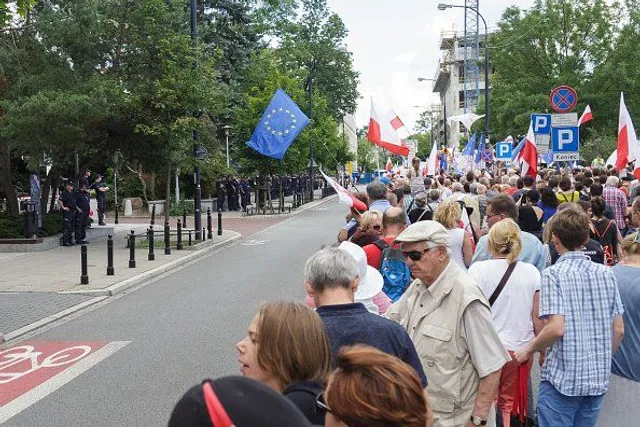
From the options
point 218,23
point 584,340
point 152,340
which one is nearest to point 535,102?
point 218,23

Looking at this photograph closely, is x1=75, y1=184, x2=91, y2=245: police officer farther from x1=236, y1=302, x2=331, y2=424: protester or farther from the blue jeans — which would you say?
x1=236, y1=302, x2=331, y2=424: protester

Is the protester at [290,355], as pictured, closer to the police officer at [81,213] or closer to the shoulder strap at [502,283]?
the shoulder strap at [502,283]

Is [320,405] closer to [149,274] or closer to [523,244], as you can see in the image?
[523,244]

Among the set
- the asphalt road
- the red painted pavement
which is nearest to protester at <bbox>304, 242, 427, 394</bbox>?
the asphalt road

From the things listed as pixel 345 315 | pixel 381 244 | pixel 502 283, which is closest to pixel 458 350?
pixel 345 315

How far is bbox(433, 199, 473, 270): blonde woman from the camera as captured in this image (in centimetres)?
789

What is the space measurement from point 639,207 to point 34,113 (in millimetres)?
17211

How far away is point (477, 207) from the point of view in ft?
43.9

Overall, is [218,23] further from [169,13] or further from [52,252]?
[52,252]

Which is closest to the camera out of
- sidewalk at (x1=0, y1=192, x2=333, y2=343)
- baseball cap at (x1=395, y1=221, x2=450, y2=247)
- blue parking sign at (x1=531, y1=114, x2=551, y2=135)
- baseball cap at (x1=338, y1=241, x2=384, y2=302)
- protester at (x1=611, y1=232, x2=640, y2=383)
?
baseball cap at (x1=395, y1=221, x2=450, y2=247)

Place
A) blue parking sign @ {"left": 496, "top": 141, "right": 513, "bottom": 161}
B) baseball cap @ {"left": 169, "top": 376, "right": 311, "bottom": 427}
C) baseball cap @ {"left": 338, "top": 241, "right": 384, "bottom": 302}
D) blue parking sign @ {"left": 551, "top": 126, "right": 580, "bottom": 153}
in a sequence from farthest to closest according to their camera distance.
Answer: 1. blue parking sign @ {"left": 496, "top": 141, "right": 513, "bottom": 161}
2. blue parking sign @ {"left": 551, "top": 126, "right": 580, "bottom": 153}
3. baseball cap @ {"left": 338, "top": 241, "right": 384, "bottom": 302}
4. baseball cap @ {"left": 169, "top": 376, "right": 311, "bottom": 427}

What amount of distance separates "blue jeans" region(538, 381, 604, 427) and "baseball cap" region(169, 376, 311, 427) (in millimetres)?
3203

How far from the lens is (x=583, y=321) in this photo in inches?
185

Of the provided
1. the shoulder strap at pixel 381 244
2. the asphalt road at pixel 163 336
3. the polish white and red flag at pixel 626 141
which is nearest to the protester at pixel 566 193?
the asphalt road at pixel 163 336
